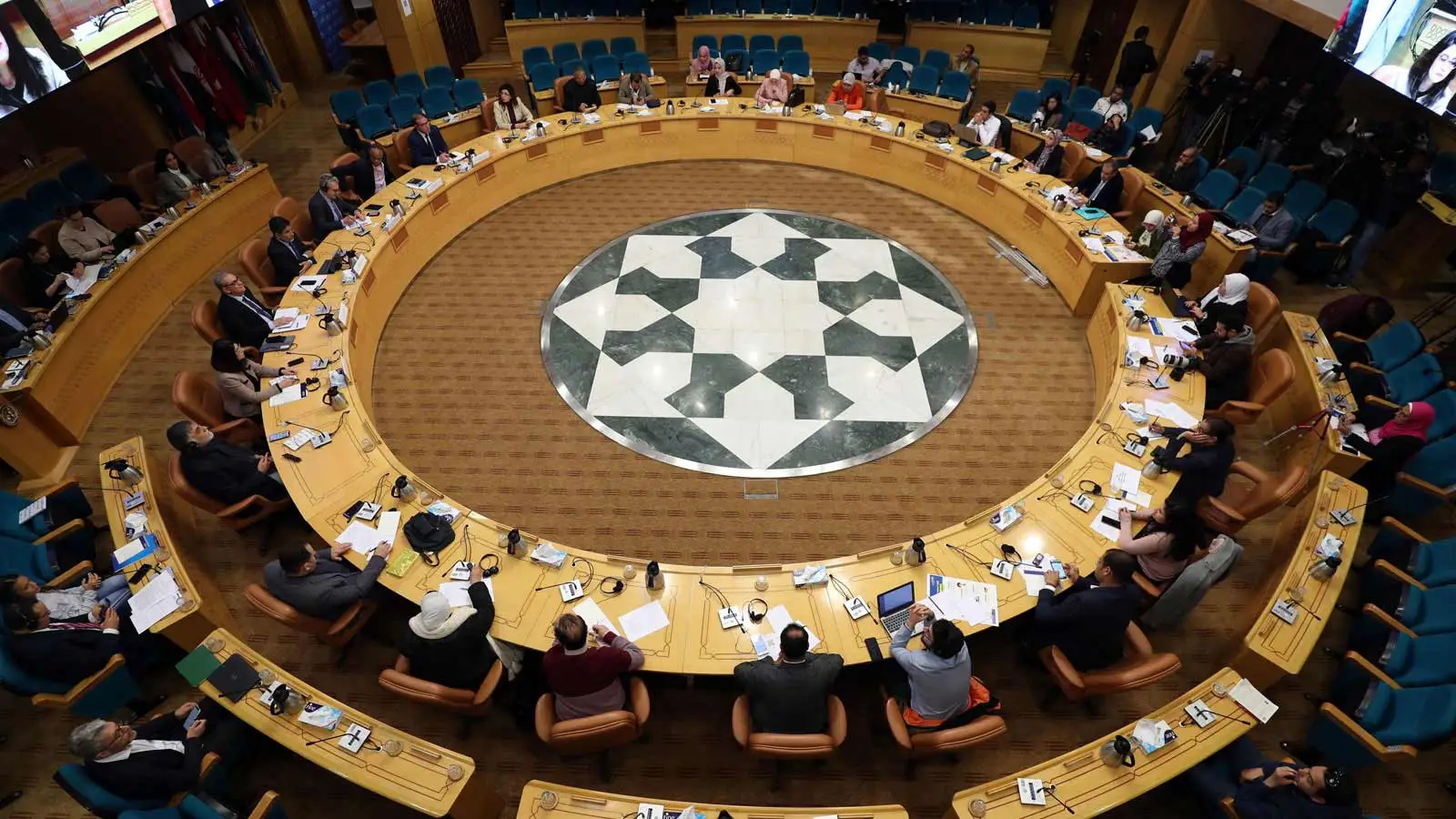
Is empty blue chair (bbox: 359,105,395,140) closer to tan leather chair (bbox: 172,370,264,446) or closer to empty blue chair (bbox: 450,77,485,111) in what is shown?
empty blue chair (bbox: 450,77,485,111)

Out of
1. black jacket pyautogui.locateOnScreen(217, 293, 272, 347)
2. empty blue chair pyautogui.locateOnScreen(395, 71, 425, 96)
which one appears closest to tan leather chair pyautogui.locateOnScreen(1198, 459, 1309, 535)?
black jacket pyautogui.locateOnScreen(217, 293, 272, 347)

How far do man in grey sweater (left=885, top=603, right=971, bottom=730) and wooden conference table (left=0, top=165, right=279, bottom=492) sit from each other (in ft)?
25.2

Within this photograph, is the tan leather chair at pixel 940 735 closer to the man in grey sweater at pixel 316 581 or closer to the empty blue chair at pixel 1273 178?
the man in grey sweater at pixel 316 581

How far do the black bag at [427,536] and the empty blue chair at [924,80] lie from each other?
10.6 m

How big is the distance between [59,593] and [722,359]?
569 centimetres

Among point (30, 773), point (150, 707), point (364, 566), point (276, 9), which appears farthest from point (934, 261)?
point (276, 9)

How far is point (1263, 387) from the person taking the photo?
19.7 ft

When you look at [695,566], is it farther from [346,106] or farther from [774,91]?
[346,106]

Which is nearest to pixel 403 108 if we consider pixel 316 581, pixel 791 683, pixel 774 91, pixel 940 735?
pixel 774 91

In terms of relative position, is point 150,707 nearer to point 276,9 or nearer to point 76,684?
point 76,684

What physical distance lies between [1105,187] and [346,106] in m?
10.9

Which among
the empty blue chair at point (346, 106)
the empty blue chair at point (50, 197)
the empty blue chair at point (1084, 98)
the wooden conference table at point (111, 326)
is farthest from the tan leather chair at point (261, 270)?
the empty blue chair at point (1084, 98)

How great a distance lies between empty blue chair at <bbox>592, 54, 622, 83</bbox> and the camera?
11766mm

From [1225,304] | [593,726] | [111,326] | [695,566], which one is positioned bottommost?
[695,566]
